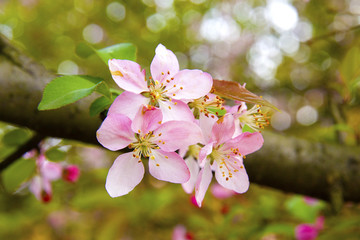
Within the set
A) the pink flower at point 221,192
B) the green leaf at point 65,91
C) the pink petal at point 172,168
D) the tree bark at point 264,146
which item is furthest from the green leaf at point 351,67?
the pink flower at point 221,192

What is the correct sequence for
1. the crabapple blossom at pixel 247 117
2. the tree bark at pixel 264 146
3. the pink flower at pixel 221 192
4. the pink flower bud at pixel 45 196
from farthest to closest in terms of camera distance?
the pink flower at pixel 221 192
the pink flower bud at pixel 45 196
the tree bark at pixel 264 146
the crabapple blossom at pixel 247 117

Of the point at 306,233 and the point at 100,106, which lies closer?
the point at 100,106

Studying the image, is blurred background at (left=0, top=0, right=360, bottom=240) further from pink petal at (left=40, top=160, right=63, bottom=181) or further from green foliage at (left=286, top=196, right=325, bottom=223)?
pink petal at (left=40, top=160, right=63, bottom=181)

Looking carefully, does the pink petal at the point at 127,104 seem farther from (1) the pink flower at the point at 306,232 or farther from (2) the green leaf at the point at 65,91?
(1) the pink flower at the point at 306,232

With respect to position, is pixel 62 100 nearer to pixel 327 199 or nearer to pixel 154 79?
pixel 154 79

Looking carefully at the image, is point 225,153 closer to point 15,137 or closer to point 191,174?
point 191,174

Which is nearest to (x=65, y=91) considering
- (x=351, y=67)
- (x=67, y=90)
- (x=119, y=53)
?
(x=67, y=90)

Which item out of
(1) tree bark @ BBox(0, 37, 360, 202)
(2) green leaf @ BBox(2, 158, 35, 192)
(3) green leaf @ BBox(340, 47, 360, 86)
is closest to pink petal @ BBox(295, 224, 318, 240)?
(1) tree bark @ BBox(0, 37, 360, 202)
